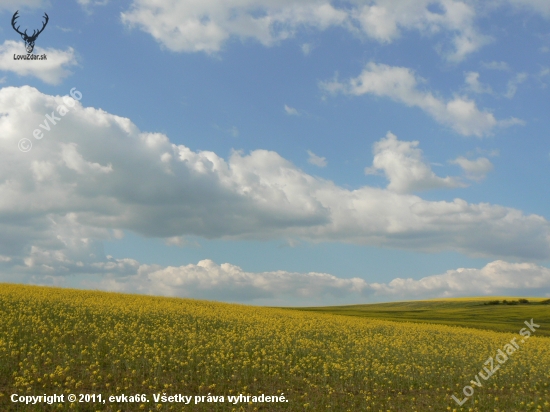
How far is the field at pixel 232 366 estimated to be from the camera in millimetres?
17234

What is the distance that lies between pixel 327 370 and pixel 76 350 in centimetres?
1217

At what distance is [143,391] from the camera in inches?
679

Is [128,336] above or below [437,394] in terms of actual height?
above

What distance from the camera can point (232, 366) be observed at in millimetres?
20766

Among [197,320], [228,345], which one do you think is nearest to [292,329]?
[197,320]

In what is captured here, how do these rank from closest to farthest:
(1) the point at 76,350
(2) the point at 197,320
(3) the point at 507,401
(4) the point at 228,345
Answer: (3) the point at 507,401, (1) the point at 76,350, (4) the point at 228,345, (2) the point at 197,320

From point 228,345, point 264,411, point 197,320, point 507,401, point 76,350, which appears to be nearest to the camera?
point 264,411

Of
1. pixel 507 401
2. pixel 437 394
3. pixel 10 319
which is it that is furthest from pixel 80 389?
pixel 507 401

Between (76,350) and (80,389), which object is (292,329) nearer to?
(76,350)

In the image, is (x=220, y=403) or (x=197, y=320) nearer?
(x=220, y=403)

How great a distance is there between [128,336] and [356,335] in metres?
17.0

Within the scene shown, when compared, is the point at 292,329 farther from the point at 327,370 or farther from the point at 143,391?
the point at 143,391

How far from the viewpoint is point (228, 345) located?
77.7 ft

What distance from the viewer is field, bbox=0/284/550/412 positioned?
1723 cm
